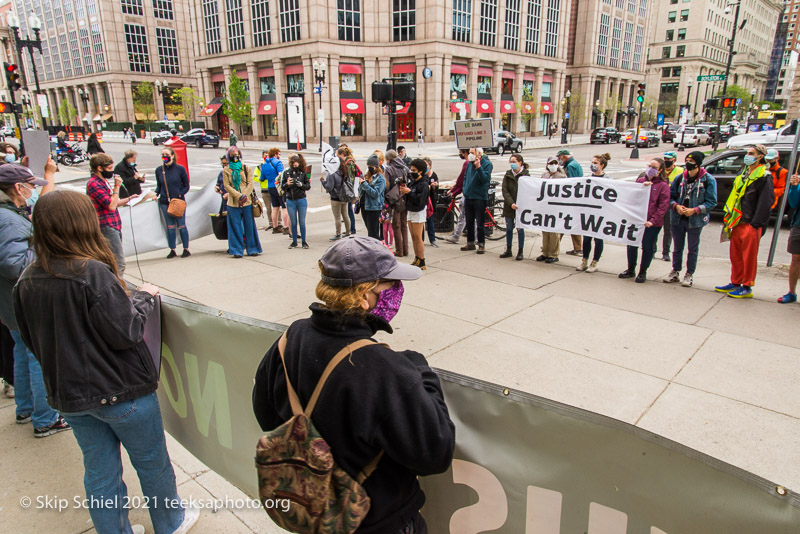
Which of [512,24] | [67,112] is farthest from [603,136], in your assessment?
[67,112]

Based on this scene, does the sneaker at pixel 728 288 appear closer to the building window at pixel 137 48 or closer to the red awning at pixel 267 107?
the red awning at pixel 267 107

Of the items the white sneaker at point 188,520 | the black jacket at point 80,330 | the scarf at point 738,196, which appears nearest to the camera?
the black jacket at point 80,330

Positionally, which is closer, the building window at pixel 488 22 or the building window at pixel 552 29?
the building window at pixel 488 22

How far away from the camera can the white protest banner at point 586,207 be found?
7.67 meters

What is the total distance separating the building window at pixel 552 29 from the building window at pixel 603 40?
13.7m

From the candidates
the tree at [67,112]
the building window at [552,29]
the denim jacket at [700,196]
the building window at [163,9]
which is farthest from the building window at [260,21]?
the denim jacket at [700,196]

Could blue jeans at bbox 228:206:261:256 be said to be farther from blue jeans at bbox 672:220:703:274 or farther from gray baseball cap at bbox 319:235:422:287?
gray baseball cap at bbox 319:235:422:287

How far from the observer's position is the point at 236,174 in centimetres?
886

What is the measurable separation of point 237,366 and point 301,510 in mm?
1314

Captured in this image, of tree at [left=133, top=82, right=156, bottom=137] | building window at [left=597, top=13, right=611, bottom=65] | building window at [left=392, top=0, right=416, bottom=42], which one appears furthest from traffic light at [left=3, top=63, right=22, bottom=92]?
building window at [left=597, top=13, right=611, bottom=65]

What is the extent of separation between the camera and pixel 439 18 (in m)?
46.0

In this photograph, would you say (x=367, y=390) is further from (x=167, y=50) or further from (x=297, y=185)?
(x=167, y=50)

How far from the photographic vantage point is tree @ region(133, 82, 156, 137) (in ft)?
225

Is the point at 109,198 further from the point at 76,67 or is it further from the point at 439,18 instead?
the point at 76,67
